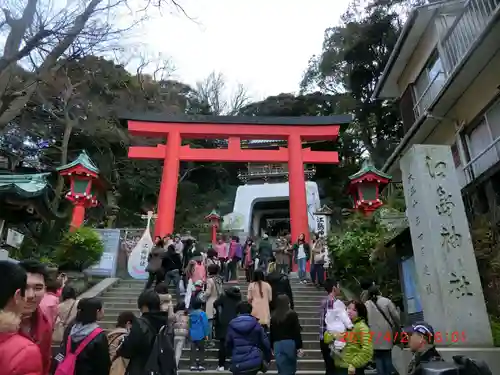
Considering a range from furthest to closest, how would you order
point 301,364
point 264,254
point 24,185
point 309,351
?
point 264,254 < point 24,185 < point 309,351 < point 301,364

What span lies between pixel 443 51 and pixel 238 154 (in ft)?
25.6

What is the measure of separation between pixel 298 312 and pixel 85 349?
6.27m

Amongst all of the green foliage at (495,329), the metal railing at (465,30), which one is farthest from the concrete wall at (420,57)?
the green foliage at (495,329)

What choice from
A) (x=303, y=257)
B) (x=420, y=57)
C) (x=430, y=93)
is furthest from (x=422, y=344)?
(x=420, y=57)

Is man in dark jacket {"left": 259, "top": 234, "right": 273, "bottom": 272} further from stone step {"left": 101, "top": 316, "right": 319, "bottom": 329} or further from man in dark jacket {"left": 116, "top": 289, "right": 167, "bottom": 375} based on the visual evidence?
man in dark jacket {"left": 116, "top": 289, "right": 167, "bottom": 375}

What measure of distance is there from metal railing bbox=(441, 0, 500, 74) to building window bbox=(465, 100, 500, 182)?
141cm

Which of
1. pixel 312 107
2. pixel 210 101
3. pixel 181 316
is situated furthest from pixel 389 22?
pixel 181 316

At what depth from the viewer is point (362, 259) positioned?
31.4 feet

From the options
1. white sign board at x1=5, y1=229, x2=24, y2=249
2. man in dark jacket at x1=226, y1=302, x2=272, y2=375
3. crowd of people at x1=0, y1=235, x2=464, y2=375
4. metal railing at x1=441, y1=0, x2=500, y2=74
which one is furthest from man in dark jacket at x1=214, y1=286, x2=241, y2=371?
metal railing at x1=441, y1=0, x2=500, y2=74

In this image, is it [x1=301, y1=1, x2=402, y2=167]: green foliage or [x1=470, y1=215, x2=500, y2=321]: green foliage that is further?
[x1=301, y1=1, x2=402, y2=167]: green foliage

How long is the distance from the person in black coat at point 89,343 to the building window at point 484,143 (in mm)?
8583

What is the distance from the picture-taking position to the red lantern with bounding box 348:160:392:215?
14.8 metres

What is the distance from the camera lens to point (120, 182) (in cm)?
2617

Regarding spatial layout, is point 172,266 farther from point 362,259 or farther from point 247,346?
point 247,346
